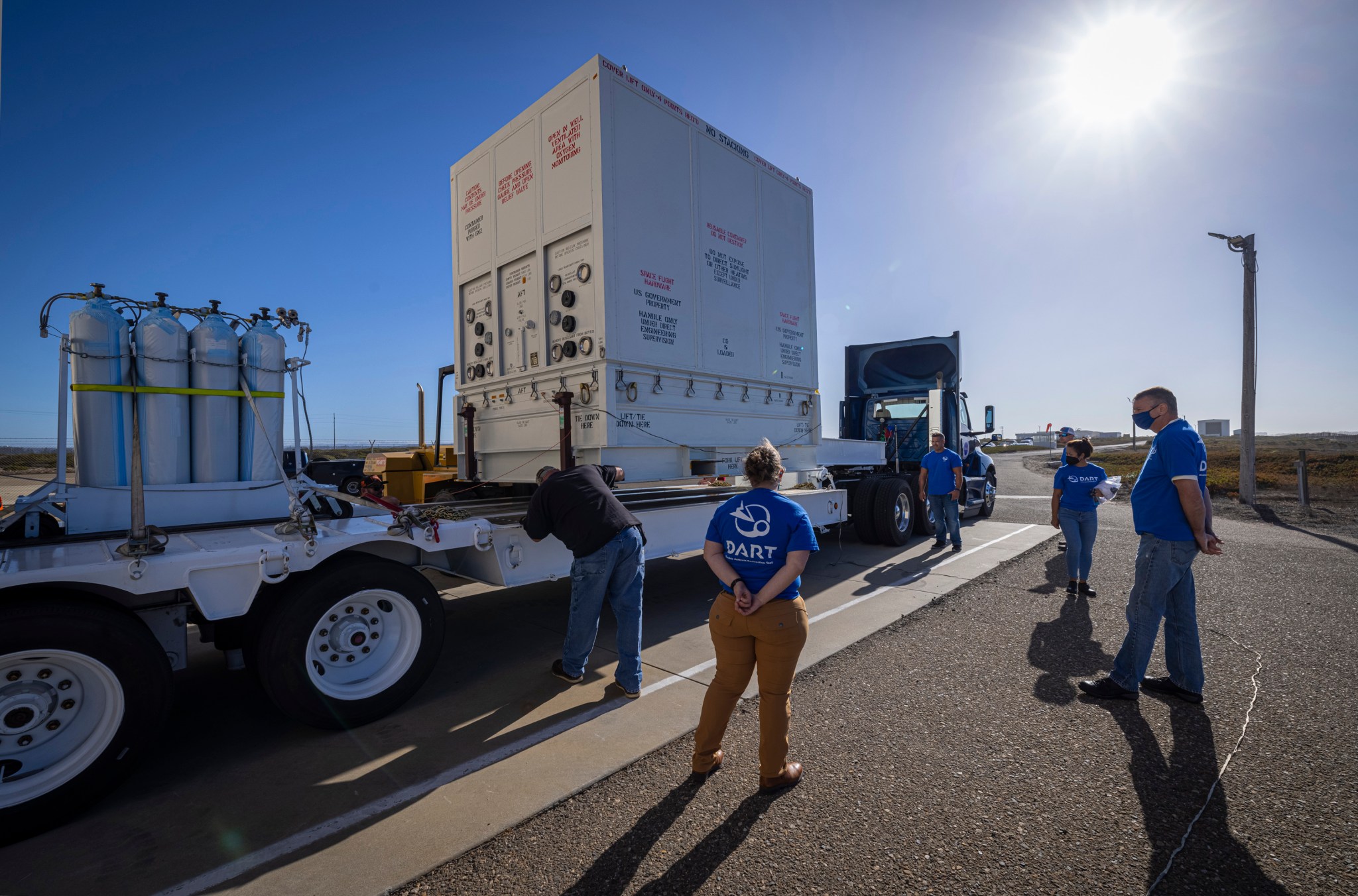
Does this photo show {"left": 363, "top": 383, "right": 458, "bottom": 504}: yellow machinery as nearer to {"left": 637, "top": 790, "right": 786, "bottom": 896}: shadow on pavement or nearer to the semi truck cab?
{"left": 637, "top": 790, "right": 786, "bottom": 896}: shadow on pavement

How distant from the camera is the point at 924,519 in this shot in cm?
982

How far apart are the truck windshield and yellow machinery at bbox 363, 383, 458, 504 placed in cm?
748

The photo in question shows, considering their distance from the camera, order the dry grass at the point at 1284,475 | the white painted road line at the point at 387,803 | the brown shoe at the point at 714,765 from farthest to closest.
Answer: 1. the dry grass at the point at 1284,475
2. the brown shoe at the point at 714,765
3. the white painted road line at the point at 387,803

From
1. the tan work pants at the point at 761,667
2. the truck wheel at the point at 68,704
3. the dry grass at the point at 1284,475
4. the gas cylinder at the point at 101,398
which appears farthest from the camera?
the dry grass at the point at 1284,475

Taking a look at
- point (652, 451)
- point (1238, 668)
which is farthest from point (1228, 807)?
point (652, 451)

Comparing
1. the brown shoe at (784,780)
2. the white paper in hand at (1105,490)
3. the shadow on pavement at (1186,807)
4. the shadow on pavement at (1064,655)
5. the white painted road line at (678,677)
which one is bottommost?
the white painted road line at (678,677)

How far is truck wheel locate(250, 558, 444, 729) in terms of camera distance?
3.27 metres

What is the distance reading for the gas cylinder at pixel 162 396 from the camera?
3406 mm

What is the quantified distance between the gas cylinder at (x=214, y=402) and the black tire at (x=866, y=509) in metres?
7.66

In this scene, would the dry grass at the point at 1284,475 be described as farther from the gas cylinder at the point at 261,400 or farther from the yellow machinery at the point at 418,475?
the gas cylinder at the point at 261,400

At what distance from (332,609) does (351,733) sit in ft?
2.37

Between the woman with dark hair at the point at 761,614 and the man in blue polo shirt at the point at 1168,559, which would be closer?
the woman with dark hair at the point at 761,614

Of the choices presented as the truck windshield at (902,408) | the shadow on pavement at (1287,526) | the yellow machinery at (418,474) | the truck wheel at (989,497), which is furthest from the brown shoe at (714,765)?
the truck wheel at (989,497)

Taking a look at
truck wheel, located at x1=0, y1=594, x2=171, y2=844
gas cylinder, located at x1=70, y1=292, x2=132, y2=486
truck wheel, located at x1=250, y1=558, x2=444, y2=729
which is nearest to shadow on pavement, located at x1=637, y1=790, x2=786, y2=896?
truck wheel, located at x1=250, y1=558, x2=444, y2=729
